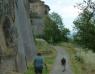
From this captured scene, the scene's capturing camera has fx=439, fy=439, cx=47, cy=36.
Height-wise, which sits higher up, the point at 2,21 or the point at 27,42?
the point at 2,21

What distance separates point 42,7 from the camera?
127625 mm

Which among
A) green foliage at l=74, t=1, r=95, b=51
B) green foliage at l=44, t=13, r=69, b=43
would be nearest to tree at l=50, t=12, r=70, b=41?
green foliage at l=44, t=13, r=69, b=43

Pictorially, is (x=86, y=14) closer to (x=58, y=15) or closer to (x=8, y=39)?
(x=8, y=39)

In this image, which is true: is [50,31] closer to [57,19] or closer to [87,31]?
[57,19]

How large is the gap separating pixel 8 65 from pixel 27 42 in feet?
51.6

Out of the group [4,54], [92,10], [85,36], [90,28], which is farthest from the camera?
[85,36]

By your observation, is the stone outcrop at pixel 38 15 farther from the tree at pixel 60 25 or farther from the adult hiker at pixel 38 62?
the adult hiker at pixel 38 62

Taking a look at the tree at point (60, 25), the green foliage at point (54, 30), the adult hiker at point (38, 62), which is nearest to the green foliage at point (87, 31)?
the adult hiker at point (38, 62)

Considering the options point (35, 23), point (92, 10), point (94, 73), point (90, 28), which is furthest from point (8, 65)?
point (35, 23)

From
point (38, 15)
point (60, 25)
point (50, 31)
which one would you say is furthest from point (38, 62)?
point (60, 25)

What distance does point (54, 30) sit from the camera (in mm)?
116625

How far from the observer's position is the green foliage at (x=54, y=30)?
10947 cm

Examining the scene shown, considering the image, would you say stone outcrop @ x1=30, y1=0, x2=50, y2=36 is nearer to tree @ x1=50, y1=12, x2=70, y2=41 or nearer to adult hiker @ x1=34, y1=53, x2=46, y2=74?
tree @ x1=50, y1=12, x2=70, y2=41

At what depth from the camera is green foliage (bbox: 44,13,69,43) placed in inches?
4310
